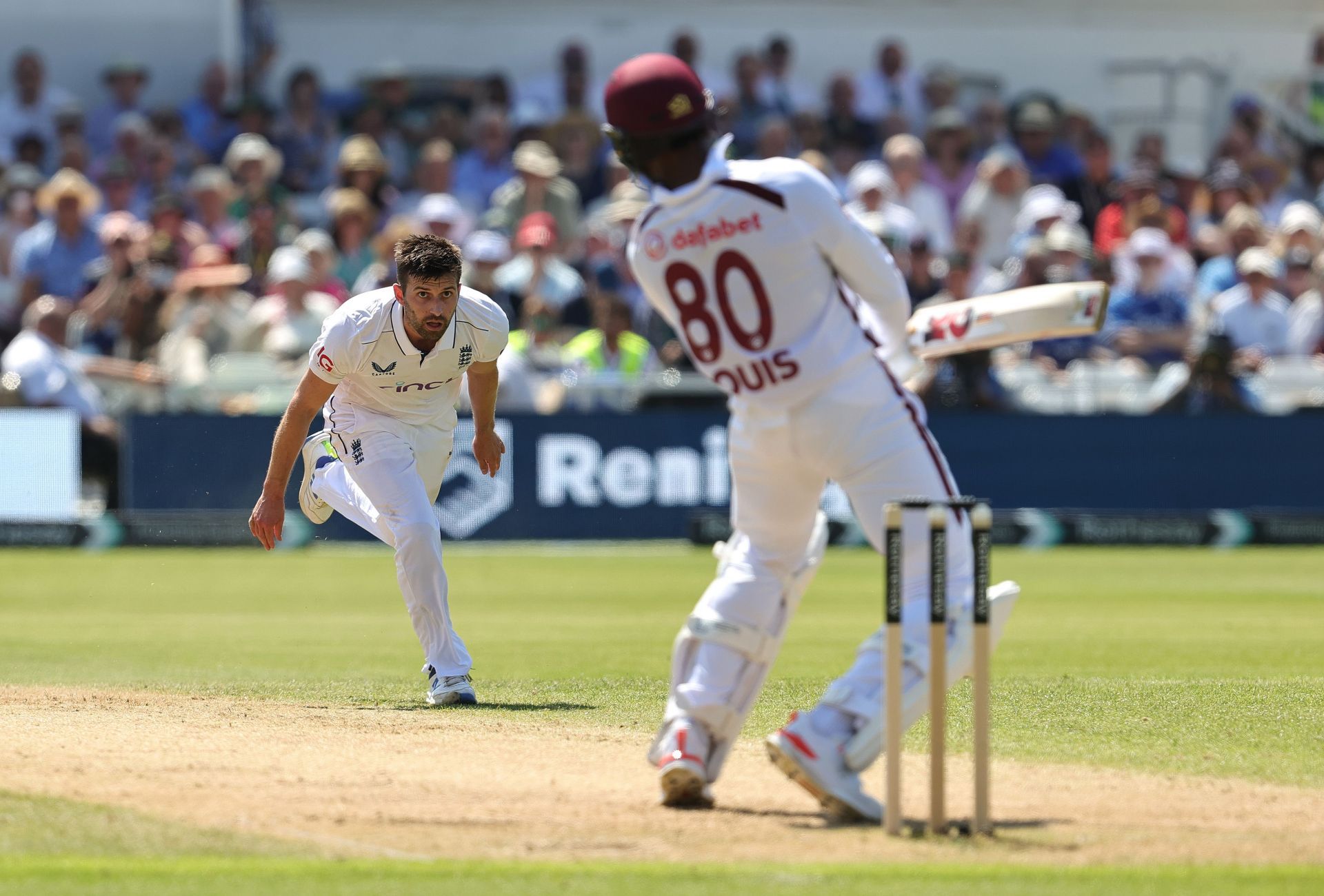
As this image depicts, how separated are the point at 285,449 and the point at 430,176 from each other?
12557 mm

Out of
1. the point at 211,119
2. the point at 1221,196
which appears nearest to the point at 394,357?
the point at 211,119

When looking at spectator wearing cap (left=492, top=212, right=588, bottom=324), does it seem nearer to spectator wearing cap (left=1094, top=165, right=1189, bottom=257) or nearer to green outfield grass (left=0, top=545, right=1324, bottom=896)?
green outfield grass (left=0, top=545, right=1324, bottom=896)

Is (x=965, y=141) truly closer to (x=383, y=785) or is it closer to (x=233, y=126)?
(x=233, y=126)

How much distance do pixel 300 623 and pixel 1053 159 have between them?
12734 mm

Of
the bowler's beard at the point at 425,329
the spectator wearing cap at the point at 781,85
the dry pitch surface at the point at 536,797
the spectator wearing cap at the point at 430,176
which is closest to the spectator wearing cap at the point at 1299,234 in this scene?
the spectator wearing cap at the point at 781,85

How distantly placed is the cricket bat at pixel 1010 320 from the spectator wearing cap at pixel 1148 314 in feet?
41.3

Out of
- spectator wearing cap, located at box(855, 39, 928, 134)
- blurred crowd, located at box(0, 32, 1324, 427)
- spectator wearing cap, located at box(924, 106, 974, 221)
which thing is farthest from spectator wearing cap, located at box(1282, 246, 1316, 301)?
spectator wearing cap, located at box(855, 39, 928, 134)

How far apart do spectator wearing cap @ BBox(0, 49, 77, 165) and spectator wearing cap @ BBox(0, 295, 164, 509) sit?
471 centimetres

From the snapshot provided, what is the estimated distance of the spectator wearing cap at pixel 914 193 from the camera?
2028 cm

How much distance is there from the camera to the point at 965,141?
70.2ft

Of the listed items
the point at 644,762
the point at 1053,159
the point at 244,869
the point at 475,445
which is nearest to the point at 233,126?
the point at 1053,159

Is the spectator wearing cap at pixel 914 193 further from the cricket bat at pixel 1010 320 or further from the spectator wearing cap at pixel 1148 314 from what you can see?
the cricket bat at pixel 1010 320

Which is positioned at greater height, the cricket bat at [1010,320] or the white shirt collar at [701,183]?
the white shirt collar at [701,183]

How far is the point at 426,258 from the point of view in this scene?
7875 millimetres
